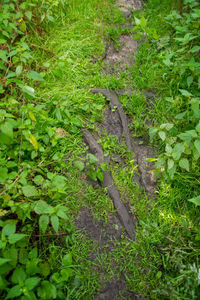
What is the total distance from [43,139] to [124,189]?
2.86 feet

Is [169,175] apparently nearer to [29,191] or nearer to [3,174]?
[29,191]

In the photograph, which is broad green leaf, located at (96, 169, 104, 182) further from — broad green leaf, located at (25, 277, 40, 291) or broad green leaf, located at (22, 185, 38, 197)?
broad green leaf, located at (25, 277, 40, 291)

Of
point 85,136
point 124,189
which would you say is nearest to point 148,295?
point 124,189

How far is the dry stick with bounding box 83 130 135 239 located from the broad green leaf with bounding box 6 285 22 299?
95 centimetres

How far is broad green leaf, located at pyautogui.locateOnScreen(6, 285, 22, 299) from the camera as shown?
1.40m

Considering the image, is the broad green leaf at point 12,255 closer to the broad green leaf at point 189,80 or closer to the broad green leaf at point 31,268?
the broad green leaf at point 31,268

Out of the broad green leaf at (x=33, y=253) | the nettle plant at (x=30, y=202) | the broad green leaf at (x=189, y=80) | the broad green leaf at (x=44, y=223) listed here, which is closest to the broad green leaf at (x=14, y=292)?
the nettle plant at (x=30, y=202)

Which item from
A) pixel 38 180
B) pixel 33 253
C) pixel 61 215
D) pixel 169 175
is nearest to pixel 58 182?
pixel 38 180

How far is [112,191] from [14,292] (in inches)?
43.6

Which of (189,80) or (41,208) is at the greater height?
(189,80)

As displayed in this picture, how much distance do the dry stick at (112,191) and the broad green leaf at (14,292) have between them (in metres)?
0.95

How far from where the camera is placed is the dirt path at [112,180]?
1832mm

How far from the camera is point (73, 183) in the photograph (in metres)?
2.24

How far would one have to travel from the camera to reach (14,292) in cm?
142
